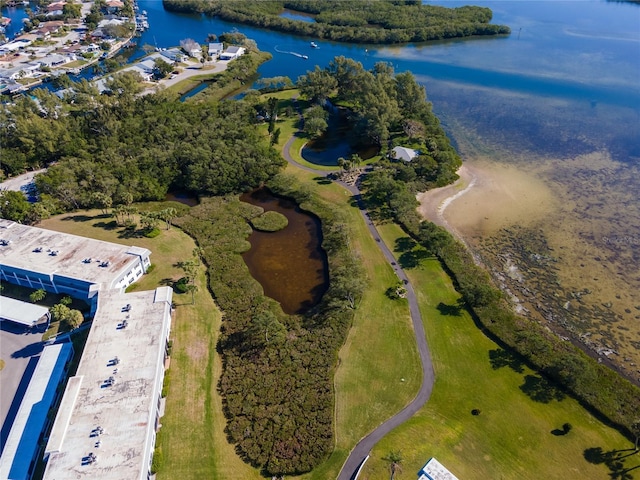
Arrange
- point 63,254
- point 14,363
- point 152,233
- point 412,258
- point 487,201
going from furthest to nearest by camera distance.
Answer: point 487,201, point 152,233, point 412,258, point 63,254, point 14,363

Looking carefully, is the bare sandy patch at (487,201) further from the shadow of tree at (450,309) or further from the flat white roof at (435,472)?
the flat white roof at (435,472)

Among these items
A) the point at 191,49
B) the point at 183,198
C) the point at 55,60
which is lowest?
the point at 183,198

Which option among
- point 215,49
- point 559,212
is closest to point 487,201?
point 559,212

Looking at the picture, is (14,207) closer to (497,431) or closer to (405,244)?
(405,244)

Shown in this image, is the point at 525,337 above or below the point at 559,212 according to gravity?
below

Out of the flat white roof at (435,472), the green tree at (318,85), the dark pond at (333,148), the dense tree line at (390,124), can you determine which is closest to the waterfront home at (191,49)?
the dense tree line at (390,124)

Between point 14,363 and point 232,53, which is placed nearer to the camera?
point 14,363
